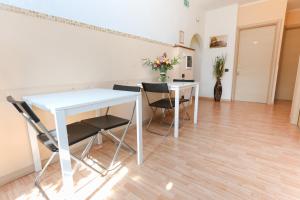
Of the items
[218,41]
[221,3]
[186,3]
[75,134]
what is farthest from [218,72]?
[75,134]

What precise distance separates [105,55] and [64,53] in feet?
1.78

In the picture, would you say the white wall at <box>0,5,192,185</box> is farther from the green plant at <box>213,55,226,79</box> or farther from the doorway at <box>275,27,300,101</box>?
the doorway at <box>275,27,300,101</box>

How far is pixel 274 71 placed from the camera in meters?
4.14

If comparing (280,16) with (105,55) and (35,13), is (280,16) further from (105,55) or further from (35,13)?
(35,13)

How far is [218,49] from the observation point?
15.5 feet

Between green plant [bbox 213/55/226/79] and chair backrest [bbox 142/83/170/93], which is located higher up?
green plant [bbox 213/55/226/79]

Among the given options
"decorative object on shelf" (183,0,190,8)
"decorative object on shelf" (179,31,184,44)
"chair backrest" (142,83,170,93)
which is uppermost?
"decorative object on shelf" (183,0,190,8)

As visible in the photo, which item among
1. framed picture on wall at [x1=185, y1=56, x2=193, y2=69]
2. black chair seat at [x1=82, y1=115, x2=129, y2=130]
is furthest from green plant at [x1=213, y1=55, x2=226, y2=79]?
black chair seat at [x1=82, y1=115, x2=129, y2=130]

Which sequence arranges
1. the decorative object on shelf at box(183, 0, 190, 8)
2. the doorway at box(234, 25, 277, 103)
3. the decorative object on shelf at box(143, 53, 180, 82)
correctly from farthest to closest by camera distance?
the doorway at box(234, 25, 277, 103) < the decorative object on shelf at box(183, 0, 190, 8) < the decorative object on shelf at box(143, 53, 180, 82)

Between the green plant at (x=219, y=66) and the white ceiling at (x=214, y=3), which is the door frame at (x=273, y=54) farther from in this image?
the white ceiling at (x=214, y=3)

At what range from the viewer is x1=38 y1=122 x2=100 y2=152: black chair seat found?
1157mm

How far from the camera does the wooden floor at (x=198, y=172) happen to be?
4.11 feet

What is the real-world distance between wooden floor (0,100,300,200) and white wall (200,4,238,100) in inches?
104

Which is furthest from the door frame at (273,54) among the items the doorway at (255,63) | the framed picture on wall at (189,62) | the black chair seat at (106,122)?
the black chair seat at (106,122)
